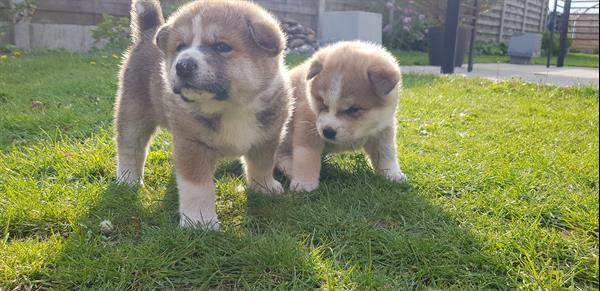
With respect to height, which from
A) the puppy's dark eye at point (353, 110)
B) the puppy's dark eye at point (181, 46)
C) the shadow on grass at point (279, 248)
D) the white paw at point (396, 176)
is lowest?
the shadow on grass at point (279, 248)

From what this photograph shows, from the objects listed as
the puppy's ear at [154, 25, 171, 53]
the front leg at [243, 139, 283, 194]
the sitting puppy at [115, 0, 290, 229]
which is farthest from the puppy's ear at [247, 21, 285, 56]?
the front leg at [243, 139, 283, 194]

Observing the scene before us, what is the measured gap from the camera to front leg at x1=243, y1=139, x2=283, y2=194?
2760 millimetres

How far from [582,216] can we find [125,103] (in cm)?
268

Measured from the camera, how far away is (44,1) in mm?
9250

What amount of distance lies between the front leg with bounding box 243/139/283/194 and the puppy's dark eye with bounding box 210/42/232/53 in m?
0.64

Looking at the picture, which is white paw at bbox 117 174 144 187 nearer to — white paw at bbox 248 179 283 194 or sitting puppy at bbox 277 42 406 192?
white paw at bbox 248 179 283 194

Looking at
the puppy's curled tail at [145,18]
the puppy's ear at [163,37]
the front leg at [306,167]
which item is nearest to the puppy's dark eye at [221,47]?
the puppy's ear at [163,37]

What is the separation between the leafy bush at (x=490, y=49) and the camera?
1652cm

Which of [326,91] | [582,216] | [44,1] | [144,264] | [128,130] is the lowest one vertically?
[144,264]

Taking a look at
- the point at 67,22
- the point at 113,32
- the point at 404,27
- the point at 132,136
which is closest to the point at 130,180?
the point at 132,136

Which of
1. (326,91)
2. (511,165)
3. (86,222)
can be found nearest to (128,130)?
(86,222)

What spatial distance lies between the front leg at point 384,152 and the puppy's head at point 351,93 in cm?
12

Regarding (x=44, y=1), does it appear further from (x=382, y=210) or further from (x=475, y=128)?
(x=382, y=210)

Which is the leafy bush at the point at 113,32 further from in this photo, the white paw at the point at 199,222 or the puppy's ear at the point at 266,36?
the white paw at the point at 199,222
